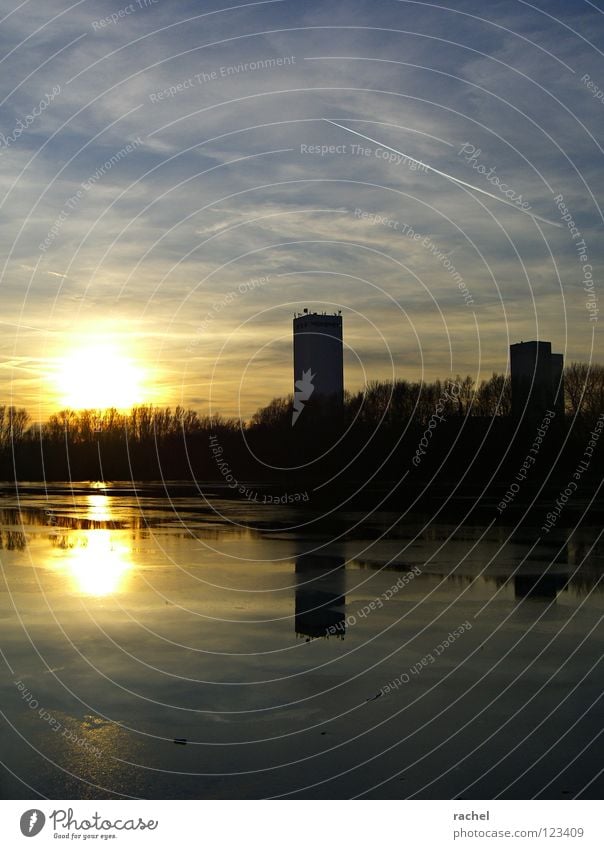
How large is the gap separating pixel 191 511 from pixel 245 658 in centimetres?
2712

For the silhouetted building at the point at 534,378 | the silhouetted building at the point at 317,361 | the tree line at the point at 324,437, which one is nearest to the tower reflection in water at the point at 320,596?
the tree line at the point at 324,437

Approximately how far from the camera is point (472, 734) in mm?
8617

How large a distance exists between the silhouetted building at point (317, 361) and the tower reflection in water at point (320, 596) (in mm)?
88210

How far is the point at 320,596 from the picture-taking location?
15938mm

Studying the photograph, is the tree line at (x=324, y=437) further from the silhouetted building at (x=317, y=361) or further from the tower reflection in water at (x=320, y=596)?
the tower reflection in water at (x=320, y=596)

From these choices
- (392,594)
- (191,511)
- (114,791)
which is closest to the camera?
(114,791)

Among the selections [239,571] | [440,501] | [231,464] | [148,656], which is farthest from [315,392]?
[148,656]

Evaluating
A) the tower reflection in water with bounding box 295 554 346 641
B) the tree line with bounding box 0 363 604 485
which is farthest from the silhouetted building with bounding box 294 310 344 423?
the tower reflection in water with bounding box 295 554 346 641

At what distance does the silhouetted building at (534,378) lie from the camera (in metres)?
97.1

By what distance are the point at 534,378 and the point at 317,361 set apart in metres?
25.6

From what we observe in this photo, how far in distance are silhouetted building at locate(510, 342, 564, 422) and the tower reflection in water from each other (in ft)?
249

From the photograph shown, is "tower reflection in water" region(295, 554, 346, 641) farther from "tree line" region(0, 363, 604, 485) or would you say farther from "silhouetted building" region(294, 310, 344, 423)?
"silhouetted building" region(294, 310, 344, 423)

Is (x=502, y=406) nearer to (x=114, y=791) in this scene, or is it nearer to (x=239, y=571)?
(x=239, y=571)

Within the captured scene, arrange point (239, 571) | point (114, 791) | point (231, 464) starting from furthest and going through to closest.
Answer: point (231, 464) < point (239, 571) < point (114, 791)
